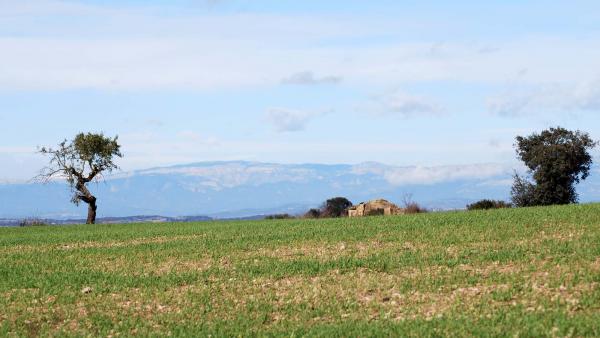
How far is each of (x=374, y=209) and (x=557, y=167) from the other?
848 inches

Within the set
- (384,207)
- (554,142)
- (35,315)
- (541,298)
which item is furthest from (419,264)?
(554,142)

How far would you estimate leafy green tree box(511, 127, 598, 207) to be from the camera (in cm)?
8044

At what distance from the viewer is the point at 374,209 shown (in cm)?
7050

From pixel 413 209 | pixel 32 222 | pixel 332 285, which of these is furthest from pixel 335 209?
pixel 332 285

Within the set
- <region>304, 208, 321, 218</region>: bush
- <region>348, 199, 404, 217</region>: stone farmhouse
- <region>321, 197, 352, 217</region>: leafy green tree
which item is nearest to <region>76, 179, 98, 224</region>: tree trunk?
<region>304, 208, 321, 218</region>: bush

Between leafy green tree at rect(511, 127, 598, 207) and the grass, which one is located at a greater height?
leafy green tree at rect(511, 127, 598, 207)

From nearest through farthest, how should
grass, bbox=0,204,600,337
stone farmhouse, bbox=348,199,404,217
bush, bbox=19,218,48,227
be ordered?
1. grass, bbox=0,204,600,337
2. stone farmhouse, bbox=348,199,404,217
3. bush, bbox=19,218,48,227

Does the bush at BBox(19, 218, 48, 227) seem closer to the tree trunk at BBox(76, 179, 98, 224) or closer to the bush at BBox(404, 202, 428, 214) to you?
the tree trunk at BBox(76, 179, 98, 224)

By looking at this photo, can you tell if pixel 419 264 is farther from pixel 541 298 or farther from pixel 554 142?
pixel 554 142

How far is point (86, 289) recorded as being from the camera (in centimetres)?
2680

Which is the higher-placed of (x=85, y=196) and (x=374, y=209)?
(x=85, y=196)

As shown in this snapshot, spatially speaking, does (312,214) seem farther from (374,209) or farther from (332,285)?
(332,285)

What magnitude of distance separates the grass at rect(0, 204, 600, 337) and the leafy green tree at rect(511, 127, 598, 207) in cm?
4255

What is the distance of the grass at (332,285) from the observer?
19.9 meters
